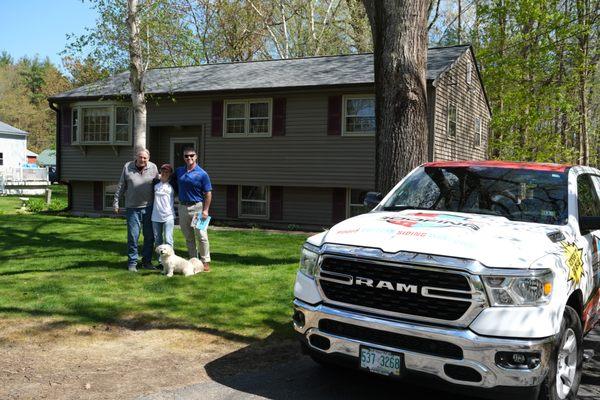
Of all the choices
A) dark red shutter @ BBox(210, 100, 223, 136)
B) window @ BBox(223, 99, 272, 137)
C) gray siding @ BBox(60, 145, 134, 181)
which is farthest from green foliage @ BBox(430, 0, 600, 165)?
gray siding @ BBox(60, 145, 134, 181)

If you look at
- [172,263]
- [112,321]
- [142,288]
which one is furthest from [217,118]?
[112,321]

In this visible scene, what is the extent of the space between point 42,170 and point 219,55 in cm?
1801

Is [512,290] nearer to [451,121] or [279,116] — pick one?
[279,116]

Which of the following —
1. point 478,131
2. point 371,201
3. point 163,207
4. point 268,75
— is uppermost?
point 268,75

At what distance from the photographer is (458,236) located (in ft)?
11.6

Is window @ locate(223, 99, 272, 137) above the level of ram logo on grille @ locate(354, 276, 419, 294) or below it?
above

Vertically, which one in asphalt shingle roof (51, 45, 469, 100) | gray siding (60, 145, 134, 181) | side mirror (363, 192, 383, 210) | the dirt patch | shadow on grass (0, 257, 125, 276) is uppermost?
asphalt shingle roof (51, 45, 469, 100)

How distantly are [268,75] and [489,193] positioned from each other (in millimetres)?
14662

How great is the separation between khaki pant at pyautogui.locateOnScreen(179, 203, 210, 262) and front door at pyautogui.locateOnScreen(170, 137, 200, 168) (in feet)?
37.9

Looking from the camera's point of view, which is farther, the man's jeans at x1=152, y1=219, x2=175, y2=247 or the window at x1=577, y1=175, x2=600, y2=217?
the man's jeans at x1=152, y1=219, x2=175, y2=247

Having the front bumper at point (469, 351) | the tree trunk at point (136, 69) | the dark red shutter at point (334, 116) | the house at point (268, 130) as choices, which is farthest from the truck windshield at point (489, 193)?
the dark red shutter at point (334, 116)

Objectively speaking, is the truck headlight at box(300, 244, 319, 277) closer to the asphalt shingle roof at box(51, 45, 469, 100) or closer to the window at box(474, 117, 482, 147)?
the asphalt shingle roof at box(51, 45, 469, 100)

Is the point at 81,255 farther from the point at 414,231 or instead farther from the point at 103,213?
the point at 103,213

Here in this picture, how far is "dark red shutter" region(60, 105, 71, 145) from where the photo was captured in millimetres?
20812
